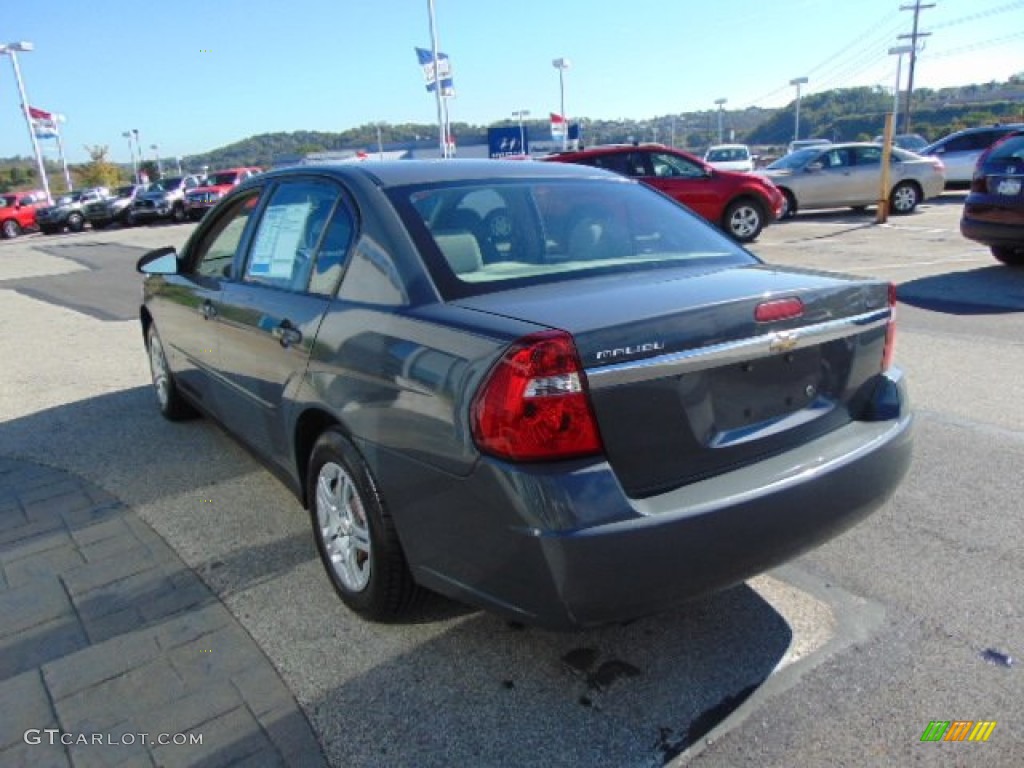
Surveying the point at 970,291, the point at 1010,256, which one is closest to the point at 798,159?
the point at 1010,256

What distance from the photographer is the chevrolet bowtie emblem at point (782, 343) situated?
2.30 m

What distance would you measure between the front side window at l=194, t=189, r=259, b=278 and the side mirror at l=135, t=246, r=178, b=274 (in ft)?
0.61

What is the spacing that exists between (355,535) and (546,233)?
54.1 inches

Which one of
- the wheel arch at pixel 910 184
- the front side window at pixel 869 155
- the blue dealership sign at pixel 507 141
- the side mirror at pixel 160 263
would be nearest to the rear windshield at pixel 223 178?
the blue dealership sign at pixel 507 141

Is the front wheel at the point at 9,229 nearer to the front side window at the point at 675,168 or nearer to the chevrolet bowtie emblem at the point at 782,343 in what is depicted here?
the front side window at the point at 675,168

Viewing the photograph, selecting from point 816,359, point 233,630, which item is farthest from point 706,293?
point 233,630

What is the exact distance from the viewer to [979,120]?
5775 cm

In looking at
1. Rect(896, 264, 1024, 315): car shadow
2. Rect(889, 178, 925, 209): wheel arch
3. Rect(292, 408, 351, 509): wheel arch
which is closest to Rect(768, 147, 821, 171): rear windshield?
Rect(889, 178, 925, 209): wheel arch

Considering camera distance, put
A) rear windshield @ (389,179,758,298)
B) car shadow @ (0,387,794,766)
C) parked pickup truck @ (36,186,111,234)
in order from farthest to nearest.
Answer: parked pickup truck @ (36,186,111,234) < rear windshield @ (389,179,758,298) < car shadow @ (0,387,794,766)

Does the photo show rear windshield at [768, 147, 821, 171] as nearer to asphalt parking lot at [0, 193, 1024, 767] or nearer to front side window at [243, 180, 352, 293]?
asphalt parking lot at [0, 193, 1024, 767]

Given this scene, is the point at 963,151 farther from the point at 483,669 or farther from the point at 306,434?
the point at 483,669

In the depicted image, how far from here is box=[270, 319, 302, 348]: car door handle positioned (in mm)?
2954

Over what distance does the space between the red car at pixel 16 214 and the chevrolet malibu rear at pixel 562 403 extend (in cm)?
3429

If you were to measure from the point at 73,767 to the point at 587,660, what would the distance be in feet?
5.05
